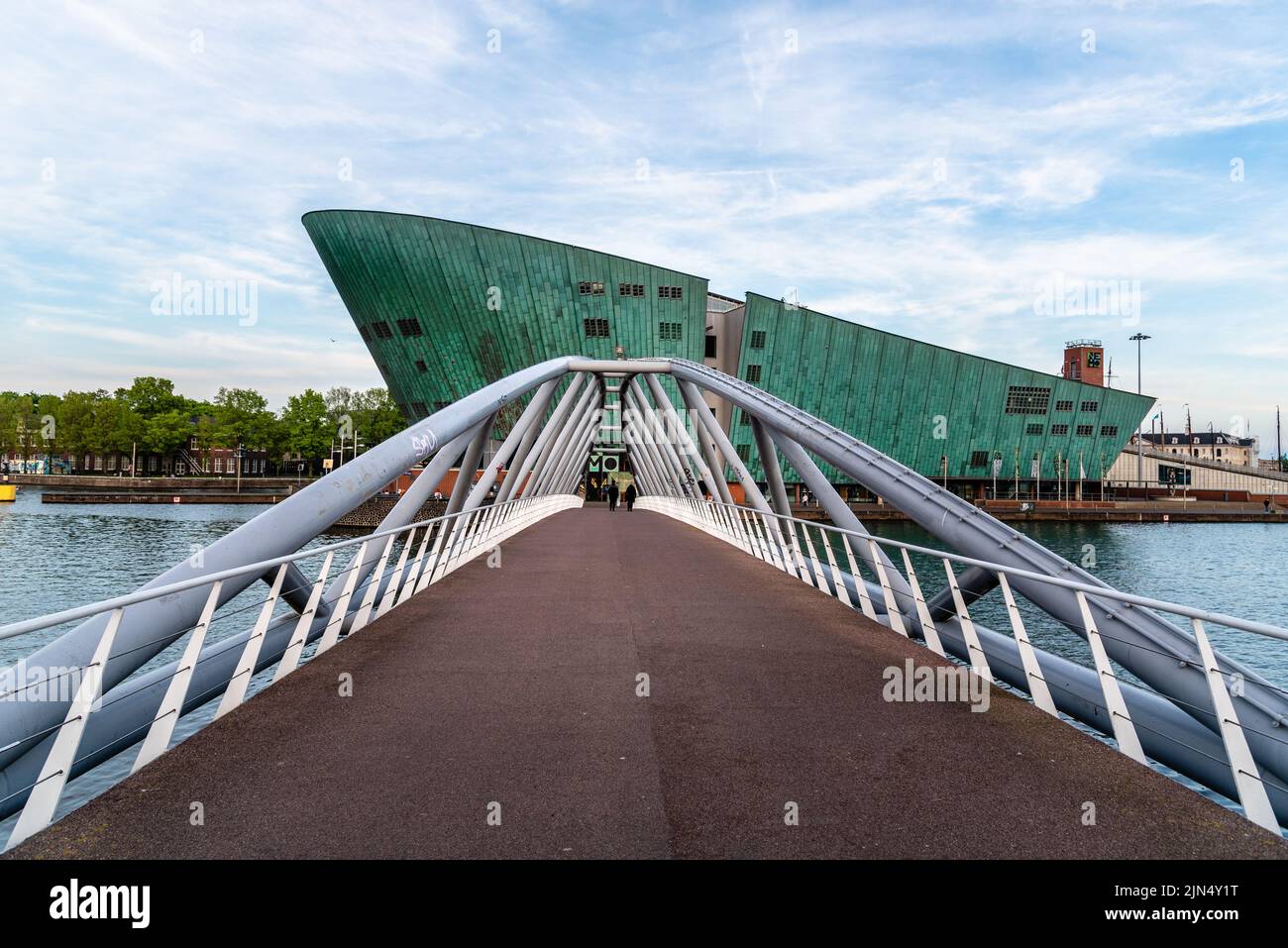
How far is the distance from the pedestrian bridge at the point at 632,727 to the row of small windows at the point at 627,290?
5054cm

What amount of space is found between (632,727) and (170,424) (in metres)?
105

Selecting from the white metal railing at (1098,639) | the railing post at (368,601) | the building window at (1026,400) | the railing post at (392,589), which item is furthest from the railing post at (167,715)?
the building window at (1026,400)

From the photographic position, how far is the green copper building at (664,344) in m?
59.3

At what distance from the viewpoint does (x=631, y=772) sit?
4.73 metres

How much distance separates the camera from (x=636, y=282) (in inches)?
2408

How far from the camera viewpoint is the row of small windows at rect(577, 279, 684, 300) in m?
60.2

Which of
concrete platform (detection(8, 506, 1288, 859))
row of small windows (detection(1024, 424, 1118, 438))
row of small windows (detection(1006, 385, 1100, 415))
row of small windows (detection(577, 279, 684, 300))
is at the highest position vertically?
row of small windows (detection(577, 279, 684, 300))

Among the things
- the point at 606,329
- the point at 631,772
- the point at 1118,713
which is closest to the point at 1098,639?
the point at 1118,713

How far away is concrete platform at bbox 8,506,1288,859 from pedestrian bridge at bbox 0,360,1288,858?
2cm

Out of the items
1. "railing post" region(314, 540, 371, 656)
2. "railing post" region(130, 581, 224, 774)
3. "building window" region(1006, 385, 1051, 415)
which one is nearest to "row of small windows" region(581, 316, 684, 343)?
"building window" region(1006, 385, 1051, 415)

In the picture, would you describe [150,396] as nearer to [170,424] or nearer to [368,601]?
[170,424]

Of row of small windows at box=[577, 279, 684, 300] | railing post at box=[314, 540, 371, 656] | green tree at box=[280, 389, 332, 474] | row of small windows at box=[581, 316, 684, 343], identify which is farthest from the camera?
A: green tree at box=[280, 389, 332, 474]

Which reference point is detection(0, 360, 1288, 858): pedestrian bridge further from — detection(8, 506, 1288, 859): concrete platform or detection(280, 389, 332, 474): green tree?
detection(280, 389, 332, 474): green tree
